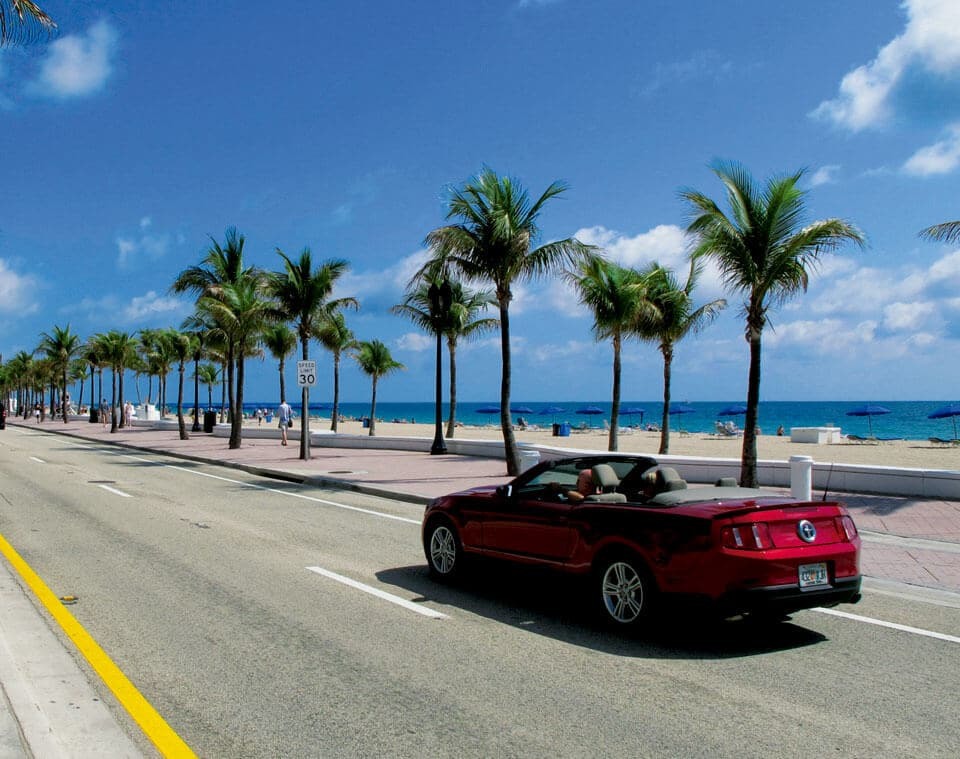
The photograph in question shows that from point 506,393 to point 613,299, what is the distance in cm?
824

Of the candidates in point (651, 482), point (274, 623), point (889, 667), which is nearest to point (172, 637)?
point (274, 623)

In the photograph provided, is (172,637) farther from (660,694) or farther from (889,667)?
(889,667)

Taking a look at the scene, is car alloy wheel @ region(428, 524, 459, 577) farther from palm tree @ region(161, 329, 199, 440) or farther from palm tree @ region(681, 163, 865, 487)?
palm tree @ region(161, 329, 199, 440)

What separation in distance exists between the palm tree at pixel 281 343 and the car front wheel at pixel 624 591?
47964 mm

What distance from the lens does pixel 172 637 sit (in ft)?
20.9

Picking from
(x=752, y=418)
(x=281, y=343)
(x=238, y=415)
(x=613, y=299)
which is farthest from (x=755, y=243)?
(x=281, y=343)

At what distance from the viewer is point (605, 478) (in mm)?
7387

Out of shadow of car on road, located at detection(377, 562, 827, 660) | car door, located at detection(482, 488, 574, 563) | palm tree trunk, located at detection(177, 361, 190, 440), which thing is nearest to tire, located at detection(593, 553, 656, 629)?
shadow of car on road, located at detection(377, 562, 827, 660)

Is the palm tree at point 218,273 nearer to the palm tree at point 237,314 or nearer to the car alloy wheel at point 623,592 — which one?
A: the palm tree at point 237,314

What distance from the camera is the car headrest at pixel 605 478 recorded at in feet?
24.2

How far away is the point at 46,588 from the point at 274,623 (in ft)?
9.29

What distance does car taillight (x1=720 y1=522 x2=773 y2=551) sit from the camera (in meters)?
5.92

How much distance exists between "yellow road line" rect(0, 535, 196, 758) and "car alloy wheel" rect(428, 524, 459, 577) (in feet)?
11.1

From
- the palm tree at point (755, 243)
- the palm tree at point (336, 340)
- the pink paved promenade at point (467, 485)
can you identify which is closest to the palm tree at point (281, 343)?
the palm tree at point (336, 340)
